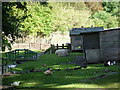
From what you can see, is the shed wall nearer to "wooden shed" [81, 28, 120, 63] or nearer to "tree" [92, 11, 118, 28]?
"wooden shed" [81, 28, 120, 63]

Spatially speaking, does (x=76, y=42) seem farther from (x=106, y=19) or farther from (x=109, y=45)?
(x=106, y=19)

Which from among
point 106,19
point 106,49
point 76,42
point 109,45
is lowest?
point 106,49

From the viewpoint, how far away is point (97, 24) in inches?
1788

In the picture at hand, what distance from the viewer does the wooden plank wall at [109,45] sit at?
14.2 meters

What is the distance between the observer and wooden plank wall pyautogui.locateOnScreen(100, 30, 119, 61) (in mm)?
14191

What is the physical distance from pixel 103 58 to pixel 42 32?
1112 inches

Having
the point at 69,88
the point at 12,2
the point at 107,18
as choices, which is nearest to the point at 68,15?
the point at 107,18

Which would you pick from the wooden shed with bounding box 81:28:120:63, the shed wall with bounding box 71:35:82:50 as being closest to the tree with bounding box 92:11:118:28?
the shed wall with bounding box 71:35:82:50

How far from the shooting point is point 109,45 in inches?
569

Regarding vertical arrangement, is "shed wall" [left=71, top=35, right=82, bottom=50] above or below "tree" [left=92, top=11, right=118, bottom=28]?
below

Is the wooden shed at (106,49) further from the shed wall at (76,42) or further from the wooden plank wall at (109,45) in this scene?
the shed wall at (76,42)

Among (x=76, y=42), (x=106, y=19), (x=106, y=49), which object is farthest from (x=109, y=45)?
(x=106, y=19)

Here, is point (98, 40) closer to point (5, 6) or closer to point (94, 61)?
point (94, 61)

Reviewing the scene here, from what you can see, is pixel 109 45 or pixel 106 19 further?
pixel 106 19
